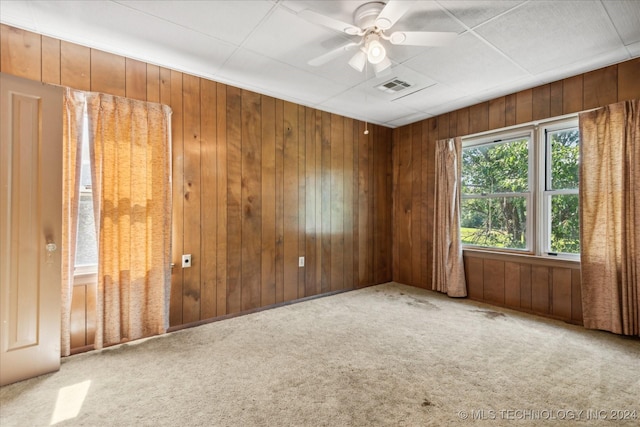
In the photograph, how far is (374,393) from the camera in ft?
5.93

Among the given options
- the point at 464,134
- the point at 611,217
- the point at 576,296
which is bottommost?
the point at 576,296

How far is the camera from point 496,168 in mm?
3627

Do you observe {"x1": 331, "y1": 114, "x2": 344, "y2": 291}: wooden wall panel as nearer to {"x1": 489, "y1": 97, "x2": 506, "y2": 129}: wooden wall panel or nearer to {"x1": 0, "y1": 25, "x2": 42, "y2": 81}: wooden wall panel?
{"x1": 489, "y1": 97, "x2": 506, "y2": 129}: wooden wall panel

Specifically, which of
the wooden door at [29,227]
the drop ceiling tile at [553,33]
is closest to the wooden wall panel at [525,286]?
the drop ceiling tile at [553,33]

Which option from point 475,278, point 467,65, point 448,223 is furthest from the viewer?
point 448,223

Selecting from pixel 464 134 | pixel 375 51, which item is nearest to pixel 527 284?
pixel 464 134

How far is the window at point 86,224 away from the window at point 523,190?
4.16m

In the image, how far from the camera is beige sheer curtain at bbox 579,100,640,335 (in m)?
2.55

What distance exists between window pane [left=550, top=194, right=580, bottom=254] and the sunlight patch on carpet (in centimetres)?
433

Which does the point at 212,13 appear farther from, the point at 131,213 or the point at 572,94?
the point at 572,94

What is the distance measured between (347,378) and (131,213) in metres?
2.21

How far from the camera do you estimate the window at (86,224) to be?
240cm

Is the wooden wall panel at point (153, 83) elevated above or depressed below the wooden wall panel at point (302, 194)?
above

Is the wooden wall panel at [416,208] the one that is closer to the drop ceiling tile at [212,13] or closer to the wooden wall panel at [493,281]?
the wooden wall panel at [493,281]
